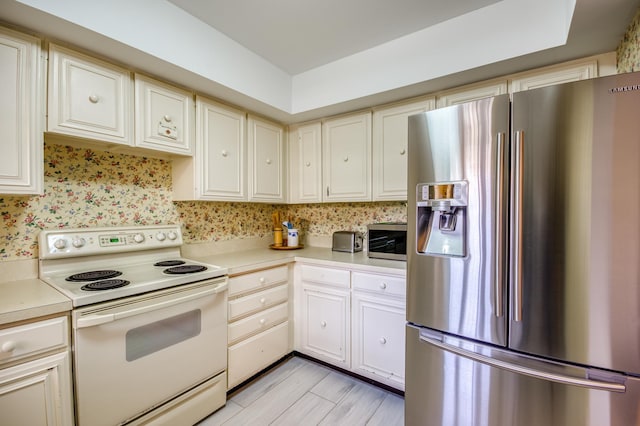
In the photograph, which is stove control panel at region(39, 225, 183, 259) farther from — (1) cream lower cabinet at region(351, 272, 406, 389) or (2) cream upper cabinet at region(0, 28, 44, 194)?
(1) cream lower cabinet at region(351, 272, 406, 389)

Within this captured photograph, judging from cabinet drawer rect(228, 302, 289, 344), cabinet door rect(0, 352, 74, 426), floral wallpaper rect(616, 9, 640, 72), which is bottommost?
cabinet drawer rect(228, 302, 289, 344)

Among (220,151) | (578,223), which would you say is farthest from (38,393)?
(578,223)

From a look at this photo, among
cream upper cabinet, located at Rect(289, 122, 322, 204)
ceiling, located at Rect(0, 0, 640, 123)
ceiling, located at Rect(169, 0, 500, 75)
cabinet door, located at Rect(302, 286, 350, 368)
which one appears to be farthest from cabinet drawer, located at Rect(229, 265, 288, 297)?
ceiling, located at Rect(169, 0, 500, 75)

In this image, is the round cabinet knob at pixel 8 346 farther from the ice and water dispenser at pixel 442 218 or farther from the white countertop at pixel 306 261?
the ice and water dispenser at pixel 442 218

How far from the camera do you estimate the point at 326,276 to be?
2.13m

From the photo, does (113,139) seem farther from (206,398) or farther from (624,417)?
(624,417)

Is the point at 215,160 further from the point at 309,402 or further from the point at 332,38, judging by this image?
the point at 309,402

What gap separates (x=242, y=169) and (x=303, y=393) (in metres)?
1.72

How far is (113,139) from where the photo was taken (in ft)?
5.08

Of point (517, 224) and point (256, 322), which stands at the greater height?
point (517, 224)

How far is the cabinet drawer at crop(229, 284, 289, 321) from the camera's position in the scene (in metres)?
1.86

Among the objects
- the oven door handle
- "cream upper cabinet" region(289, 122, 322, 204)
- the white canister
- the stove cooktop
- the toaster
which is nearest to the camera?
the oven door handle

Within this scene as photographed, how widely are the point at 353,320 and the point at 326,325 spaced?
26 centimetres

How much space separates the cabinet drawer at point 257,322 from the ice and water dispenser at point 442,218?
130 centimetres
